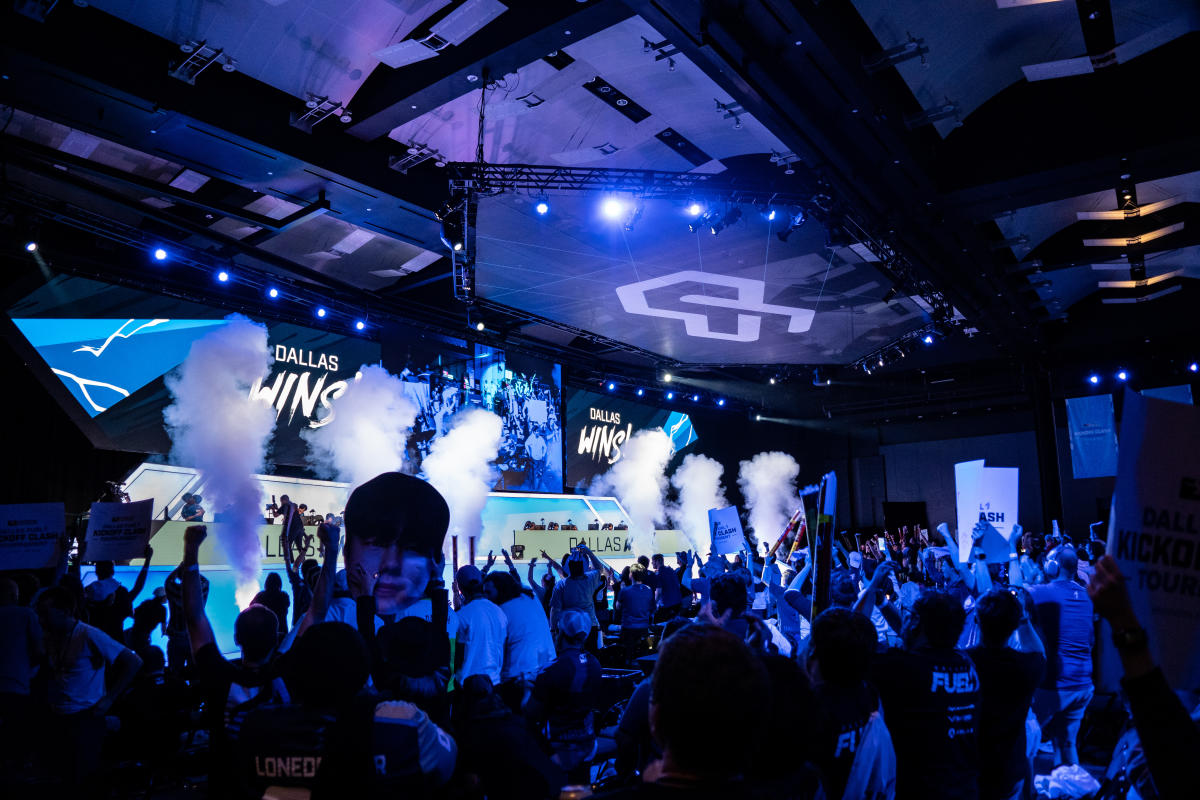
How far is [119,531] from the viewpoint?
6.41m

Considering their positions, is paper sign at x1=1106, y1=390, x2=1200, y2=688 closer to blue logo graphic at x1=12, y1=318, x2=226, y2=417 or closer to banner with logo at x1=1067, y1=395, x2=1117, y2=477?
blue logo graphic at x1=12, y1=318, x2=226, y2=417

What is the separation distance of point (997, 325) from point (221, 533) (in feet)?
45.2

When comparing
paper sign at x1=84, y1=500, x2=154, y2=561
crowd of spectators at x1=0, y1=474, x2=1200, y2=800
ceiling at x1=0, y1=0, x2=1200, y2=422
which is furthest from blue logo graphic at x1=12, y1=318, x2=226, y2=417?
crowd of spectators at x1=0, y1=474, x2=1200, y2=800

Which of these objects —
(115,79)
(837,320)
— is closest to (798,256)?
(837,320)

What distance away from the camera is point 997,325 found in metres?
15.5

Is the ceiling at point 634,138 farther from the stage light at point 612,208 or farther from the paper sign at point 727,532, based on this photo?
the paper sign at point 727,532

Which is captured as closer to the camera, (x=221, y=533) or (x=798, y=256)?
(x=798, y=256)

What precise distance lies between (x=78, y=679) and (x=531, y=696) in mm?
2408

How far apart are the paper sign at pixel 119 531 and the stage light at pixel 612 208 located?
4.82 meters

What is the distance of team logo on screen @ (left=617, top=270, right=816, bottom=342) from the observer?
997 cm

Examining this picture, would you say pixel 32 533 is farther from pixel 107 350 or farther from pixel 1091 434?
pixel 1091 434

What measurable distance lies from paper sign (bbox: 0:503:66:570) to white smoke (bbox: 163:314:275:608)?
18.0 ft

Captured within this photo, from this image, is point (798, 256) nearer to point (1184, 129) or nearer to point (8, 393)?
point (1184, 129)

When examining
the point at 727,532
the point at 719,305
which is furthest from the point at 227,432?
the point at 727,532
